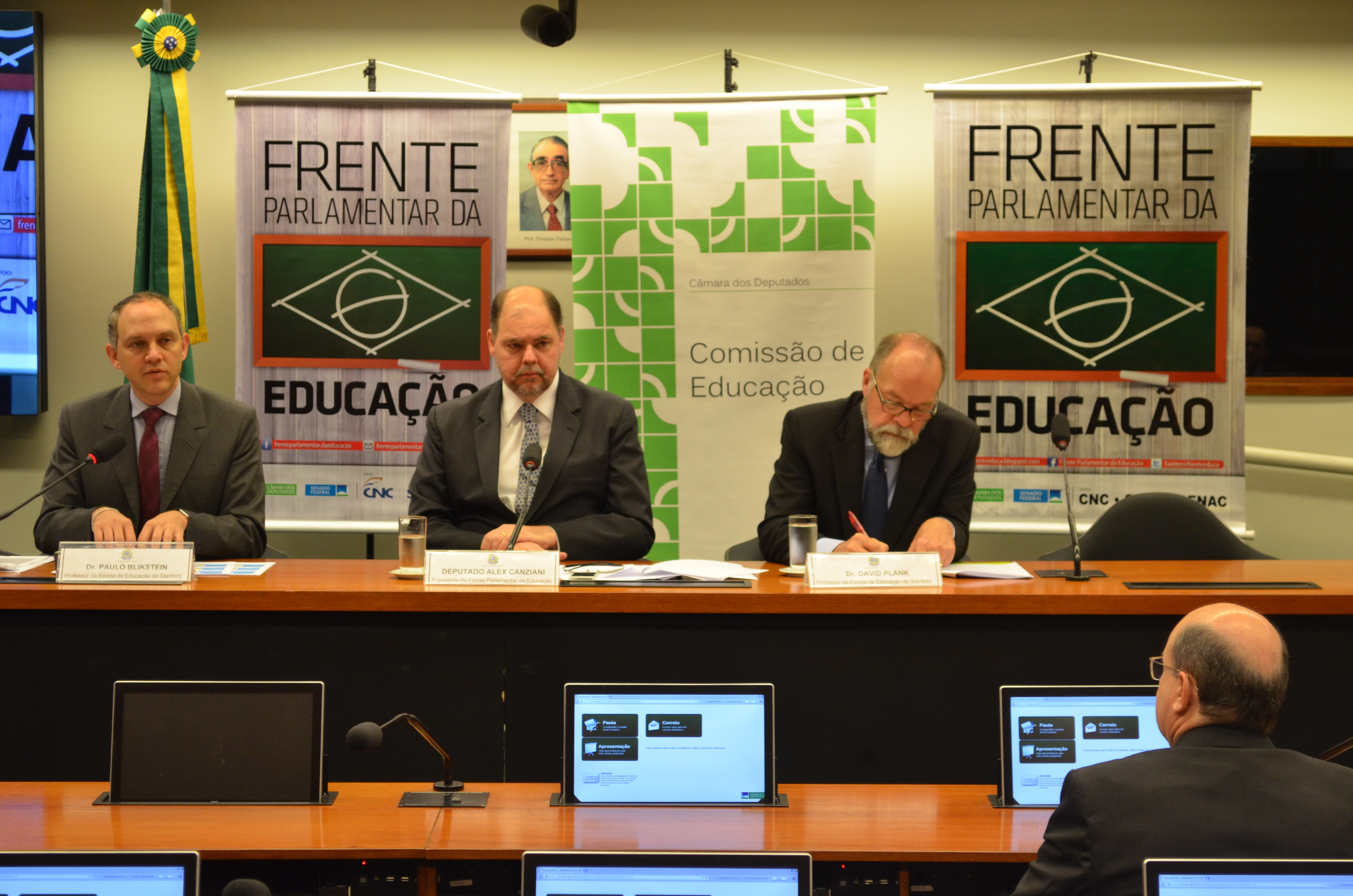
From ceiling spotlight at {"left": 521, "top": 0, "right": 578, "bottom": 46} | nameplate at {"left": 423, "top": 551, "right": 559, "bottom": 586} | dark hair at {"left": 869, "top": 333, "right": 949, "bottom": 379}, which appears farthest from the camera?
ceiling spotlight at {"left": 521, "top": 0, "right": 578, "bottom": 46}

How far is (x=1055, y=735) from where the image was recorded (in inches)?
77.3

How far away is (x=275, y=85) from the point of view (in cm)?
489

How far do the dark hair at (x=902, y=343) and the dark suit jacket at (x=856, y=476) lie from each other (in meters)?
0.19

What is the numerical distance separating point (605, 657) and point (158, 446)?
157 centimetres

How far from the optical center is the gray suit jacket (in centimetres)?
484

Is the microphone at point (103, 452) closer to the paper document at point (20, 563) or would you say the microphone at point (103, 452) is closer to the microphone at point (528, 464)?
the paper document at point (20, 563)

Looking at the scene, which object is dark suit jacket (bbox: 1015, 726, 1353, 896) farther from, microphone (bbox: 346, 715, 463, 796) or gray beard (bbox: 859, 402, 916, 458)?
gray beard (bbox: 859, 402, 916, 458)

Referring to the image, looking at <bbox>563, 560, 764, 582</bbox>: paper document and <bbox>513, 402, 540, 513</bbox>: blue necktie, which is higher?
<bbox>513, 402, 540, 513</bbox>: blue necktie

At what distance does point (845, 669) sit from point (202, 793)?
4.22 feet

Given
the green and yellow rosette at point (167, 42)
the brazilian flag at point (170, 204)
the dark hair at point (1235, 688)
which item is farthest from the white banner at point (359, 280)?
the dark hair at point (1235, 688)

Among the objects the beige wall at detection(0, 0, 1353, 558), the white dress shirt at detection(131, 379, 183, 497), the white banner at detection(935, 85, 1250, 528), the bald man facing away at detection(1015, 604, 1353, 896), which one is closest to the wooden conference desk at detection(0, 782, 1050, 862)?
the bald man facing away at detection(1015, 604, 1353, 896)

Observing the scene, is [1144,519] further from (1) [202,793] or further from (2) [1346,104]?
(1) [202,793]

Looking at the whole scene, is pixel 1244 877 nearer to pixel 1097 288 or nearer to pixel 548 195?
pixel 1097 288

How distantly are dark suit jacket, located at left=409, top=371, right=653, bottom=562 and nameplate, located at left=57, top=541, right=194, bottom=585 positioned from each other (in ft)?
2.38
